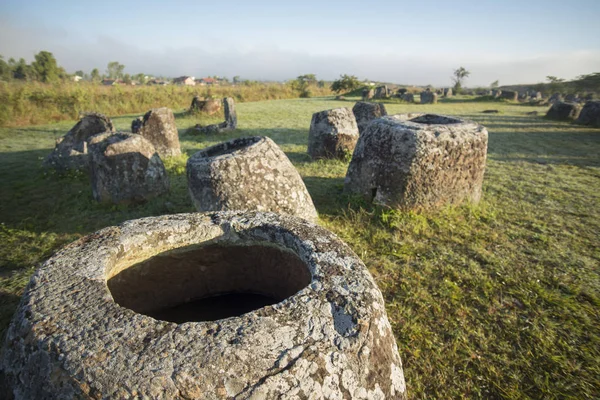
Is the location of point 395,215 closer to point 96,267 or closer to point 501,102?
point 96,267

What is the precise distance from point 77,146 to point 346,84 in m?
27.8

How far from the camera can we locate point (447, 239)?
407 cm

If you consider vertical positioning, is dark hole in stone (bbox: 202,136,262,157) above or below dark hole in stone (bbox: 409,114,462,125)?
below

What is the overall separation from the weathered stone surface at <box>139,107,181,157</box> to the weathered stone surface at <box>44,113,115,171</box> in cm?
82

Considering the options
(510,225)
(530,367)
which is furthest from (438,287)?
(510,225)

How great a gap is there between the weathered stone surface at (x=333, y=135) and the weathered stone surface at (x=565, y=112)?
1326cm

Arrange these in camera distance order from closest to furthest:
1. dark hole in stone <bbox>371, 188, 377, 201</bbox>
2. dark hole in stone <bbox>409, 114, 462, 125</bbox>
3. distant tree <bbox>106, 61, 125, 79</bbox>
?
dark hole in stone <bbox>371, 188, 377, 201</bbox>
dark hole in stone <bbox>409, 114, 462, 125</bbox>
distant tree <bbox>106, 61, 125, 79</bbox>

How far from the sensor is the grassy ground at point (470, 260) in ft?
7.95

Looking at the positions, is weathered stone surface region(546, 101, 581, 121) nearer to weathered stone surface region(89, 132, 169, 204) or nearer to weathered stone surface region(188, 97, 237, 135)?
weathered stone surface region(188, 97, 237, 135)

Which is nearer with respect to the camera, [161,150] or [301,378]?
[301,378]

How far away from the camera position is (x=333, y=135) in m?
7.69

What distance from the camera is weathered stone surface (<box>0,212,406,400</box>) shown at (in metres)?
1.13

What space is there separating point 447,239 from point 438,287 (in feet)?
3.37

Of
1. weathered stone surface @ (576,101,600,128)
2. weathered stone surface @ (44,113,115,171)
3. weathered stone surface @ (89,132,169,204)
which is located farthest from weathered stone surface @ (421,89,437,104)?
weathered stone surface @ (89,132,169,204)
